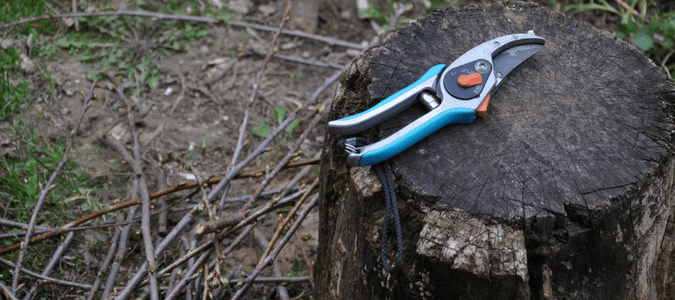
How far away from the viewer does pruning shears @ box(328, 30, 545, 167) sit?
4.69 ft

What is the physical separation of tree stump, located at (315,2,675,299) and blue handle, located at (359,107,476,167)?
1.4 inches

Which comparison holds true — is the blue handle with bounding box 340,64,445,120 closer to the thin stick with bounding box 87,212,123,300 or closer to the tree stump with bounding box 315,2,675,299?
the tree stump with bounding box 315,2,675,299

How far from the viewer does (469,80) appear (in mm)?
1550

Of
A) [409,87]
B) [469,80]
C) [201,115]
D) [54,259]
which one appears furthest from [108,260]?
[469,80]

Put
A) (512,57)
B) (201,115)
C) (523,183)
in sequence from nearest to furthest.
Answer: (523,183), (512,57), (201,115)

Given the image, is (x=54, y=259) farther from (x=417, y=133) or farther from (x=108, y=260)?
(x=417, y=133)


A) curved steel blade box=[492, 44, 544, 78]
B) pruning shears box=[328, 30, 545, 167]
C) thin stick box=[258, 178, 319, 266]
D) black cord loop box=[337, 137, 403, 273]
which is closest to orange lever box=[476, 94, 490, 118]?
pruning shears box=[328, 30, 545, 167]

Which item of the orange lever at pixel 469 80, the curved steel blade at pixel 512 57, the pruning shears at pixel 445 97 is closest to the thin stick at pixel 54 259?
the pruning shears at pixel 445 97

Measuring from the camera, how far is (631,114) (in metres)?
1.58

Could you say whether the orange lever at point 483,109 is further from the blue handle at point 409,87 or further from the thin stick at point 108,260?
the thin stick at point 108,260

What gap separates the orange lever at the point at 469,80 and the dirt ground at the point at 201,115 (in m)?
1.25

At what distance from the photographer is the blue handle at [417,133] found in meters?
1.41

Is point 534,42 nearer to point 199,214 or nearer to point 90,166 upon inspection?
point 199,214

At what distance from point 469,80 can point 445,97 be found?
0.31ft
